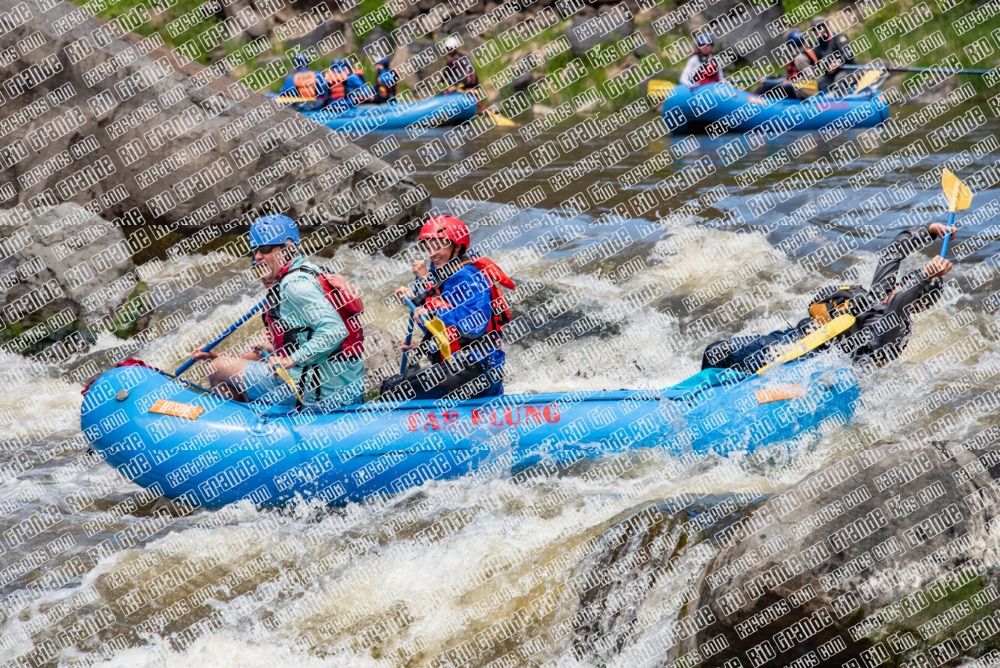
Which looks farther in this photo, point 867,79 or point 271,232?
point 867,79

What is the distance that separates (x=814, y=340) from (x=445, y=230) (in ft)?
7.40

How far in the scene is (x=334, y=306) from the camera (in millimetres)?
5281

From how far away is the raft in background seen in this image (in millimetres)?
14906

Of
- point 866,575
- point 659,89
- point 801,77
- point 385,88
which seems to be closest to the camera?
point 866,575

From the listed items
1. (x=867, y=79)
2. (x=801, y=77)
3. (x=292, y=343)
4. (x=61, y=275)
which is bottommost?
(x=292, y=343)

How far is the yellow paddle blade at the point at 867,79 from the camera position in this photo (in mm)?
13078

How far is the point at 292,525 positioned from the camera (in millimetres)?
5449

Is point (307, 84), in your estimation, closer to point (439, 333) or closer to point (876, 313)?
point (439, 333)

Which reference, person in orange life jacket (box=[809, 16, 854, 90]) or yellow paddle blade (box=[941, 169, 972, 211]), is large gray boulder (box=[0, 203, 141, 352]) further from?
person in orange life jacket (box=[809, 16, 854, 90])

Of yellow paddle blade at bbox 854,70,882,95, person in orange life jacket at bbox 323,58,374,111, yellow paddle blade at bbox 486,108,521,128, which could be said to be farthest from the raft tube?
yellow paddle blade at bbox 854,70,882,95

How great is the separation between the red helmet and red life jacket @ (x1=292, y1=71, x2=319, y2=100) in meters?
10.9

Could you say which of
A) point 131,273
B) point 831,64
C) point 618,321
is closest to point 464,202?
point 618,321

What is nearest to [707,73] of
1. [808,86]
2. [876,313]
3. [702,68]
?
[702,68]

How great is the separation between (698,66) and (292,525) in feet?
34.2
